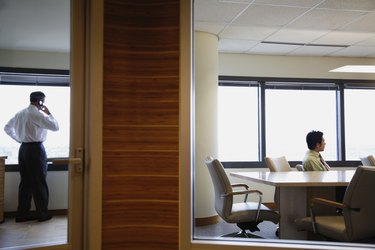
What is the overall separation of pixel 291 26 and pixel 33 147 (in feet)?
10.6

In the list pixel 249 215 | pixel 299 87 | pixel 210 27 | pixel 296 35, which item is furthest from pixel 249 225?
pixel 299 87

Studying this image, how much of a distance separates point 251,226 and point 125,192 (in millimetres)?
1643

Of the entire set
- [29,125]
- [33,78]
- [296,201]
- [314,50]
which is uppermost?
[314,50]

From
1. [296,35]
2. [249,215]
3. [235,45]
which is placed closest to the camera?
[249,215]

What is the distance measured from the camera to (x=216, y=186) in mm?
3201

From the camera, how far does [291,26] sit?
425 cm

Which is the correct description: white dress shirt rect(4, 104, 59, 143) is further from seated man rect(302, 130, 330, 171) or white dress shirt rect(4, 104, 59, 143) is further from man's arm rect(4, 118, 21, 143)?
seated man rect(302, 130, 330, 171)

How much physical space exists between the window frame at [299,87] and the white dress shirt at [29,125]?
3.31 metres

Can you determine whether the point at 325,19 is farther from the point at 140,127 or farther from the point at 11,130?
the point at 11,130

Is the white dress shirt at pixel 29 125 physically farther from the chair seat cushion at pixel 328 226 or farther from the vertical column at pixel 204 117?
the vertical column at pixel 204 117

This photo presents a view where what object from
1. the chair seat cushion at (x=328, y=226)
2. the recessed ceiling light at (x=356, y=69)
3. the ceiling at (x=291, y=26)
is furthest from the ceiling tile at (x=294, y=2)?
the recessed ceiling light at (x=356, y=69)

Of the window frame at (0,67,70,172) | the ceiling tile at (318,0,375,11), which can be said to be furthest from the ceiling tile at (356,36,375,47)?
the window frame at (0,67,70,172)

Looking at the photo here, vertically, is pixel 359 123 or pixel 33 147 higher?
pixel 359 123

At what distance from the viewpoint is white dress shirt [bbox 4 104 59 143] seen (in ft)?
7.67
